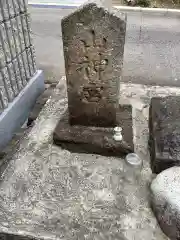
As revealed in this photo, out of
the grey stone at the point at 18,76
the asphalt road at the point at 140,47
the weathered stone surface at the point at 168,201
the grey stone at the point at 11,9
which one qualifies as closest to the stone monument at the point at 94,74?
the weathered stone surface at the point at 168,201

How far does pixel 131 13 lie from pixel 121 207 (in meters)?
8.16

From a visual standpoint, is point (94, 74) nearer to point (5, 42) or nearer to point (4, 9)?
point (5, 42)

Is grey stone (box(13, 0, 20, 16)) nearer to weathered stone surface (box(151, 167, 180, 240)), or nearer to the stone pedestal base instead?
the stone pedestal base

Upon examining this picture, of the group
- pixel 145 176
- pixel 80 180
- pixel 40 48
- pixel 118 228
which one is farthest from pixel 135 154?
pixel 40 48

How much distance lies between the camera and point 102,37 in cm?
248

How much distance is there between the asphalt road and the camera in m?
5.09

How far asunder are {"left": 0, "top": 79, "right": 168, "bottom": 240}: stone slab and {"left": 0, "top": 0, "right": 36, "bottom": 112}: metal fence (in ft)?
2.57

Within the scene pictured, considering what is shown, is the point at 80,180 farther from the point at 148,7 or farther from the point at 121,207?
the point at 148,7

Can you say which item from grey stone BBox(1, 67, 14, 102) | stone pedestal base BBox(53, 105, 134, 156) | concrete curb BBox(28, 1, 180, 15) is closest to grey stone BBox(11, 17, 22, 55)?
grey stone BBox(1, 67, 14, 102)

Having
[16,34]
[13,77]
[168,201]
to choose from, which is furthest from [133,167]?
[16,34]

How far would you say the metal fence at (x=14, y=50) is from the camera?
3100 mm

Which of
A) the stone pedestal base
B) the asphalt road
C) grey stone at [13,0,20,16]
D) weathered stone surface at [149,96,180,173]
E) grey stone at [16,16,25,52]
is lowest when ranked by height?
the asphalt road

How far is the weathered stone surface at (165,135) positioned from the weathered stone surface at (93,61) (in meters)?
0.47

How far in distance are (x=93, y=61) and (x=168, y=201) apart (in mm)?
1455
